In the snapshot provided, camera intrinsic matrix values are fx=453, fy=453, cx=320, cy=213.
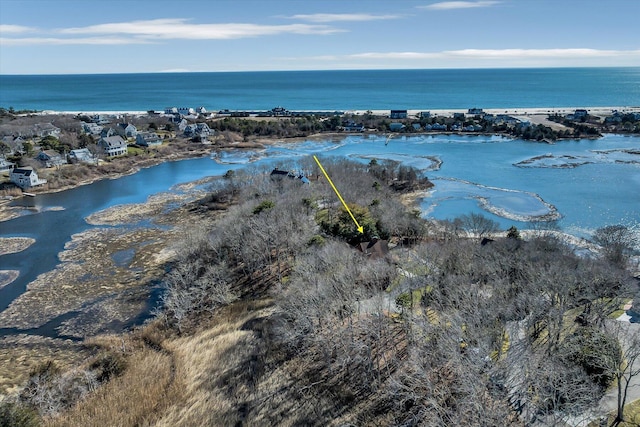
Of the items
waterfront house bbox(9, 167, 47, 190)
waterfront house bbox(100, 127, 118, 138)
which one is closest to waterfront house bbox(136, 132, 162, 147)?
waterfront house bbox(100, 127, 118, 138)

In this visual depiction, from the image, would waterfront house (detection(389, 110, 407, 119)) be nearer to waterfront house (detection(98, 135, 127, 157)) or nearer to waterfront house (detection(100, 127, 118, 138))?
waterfront house (detection(100, 127, 118, 138))

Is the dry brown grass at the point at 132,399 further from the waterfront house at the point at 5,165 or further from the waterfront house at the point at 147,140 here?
the waterfront house at the point at 147,140

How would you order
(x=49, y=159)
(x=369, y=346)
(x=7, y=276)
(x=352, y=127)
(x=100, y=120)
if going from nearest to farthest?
(x=369, y=346)
(x=7, y=276)
(x=49, y=159)
(x=352, y=127)
(x=100, y=120)

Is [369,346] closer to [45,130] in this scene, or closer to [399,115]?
[45,130]

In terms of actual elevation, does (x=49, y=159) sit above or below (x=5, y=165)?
above

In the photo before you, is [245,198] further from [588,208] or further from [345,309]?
[588,208]

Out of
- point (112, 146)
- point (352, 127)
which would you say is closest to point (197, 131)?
point (112, 146)
